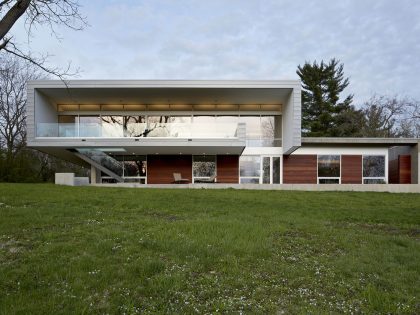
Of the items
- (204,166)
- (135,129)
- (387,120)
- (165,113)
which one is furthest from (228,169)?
(387,120)

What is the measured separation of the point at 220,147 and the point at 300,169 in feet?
23.3

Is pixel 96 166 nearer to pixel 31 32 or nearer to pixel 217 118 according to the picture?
pixel 217 118

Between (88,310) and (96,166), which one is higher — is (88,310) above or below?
below

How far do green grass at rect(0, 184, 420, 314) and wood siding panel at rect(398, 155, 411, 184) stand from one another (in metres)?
18.5

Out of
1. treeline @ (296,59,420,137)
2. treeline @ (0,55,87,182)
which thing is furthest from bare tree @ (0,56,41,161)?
treeline @ (296,59,420,137)

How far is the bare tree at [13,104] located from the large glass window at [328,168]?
27413 millimetres

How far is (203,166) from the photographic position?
86.6ft

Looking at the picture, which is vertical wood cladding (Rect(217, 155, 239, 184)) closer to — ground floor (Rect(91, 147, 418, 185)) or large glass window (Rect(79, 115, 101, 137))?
ground floor (Rect(91, 147, 418, 185))

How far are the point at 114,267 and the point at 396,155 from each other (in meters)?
27.1

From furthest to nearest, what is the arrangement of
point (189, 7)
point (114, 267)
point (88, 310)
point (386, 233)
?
point (189, 7) → point (386, 233) → point (114, 267) → point (88, 310)

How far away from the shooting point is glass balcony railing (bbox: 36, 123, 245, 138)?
21484mm

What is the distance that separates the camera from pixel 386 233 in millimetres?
8234

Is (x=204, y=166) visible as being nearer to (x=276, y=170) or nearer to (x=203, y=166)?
(x=203, y=166)

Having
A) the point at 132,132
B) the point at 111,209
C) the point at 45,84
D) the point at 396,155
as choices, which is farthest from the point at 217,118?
the point at 111,209
